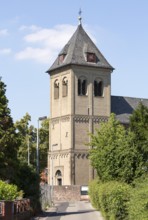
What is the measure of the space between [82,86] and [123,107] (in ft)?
40.2

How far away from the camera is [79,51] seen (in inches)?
3912

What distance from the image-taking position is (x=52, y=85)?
103m

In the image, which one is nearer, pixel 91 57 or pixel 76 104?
pixel 76 104

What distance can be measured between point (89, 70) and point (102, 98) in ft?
17.2

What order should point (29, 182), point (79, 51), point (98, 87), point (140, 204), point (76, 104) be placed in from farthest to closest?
point (98, 87) < point (79, 51) < point (76, 104) < point (29, 182) < point (140, 204)

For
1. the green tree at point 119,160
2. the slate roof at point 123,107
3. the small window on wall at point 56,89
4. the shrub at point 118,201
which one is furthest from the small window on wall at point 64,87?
the shrub at point 118,201

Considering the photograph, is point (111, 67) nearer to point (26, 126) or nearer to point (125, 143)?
point (26, 126)

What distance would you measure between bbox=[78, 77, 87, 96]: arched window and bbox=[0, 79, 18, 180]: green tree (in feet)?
185

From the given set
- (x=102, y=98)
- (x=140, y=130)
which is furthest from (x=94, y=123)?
(x=140, y=130)

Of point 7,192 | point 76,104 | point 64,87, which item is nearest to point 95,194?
point 7,192

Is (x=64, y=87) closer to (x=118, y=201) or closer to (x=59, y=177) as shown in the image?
(x=59, y=177)

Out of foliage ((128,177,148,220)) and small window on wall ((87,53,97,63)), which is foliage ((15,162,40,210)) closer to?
foliage ((128,177,148,220))

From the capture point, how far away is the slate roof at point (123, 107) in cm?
10544

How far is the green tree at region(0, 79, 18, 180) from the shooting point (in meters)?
40.5
